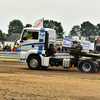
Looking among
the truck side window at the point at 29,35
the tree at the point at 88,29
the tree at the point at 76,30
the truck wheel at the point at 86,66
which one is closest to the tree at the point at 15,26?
the tree at the point at 76,30

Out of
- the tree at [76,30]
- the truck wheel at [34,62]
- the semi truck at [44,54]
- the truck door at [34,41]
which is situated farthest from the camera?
the tree at [76,30]

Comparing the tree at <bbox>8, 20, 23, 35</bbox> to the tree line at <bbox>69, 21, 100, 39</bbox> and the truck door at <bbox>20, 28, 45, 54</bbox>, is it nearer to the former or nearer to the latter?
the tree line at <bbox>69, 21, 100, 39</bbox>

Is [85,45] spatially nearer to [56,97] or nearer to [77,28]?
[56,97]

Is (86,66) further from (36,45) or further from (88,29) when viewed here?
(88,29)

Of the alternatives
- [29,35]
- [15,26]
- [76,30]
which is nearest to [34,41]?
[29,35]

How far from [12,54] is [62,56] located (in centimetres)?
1380

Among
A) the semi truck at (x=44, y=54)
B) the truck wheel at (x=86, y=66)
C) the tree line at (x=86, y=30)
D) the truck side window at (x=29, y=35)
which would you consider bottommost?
the truck wheel at (x=86, y=66)

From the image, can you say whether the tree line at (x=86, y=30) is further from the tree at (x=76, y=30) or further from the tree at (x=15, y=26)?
the tree at (x=15, y=26)

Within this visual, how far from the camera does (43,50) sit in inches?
589

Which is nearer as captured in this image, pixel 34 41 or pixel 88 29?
pixel 34 41

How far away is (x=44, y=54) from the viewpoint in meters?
15.0

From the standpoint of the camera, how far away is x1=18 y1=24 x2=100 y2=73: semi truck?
14.6 metres

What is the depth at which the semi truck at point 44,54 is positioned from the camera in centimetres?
1458

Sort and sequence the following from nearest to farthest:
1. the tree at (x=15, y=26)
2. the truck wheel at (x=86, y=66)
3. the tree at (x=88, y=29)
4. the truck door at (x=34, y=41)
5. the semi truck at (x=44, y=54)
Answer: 1. the truck wheel at (x=86, y=66)
2. the semi truck at (x=44, y=54)
3. the truck door at (x=34, y=41)
4. the tree at (x=88, y=29)
5. the tree at (x=15, y=26)
